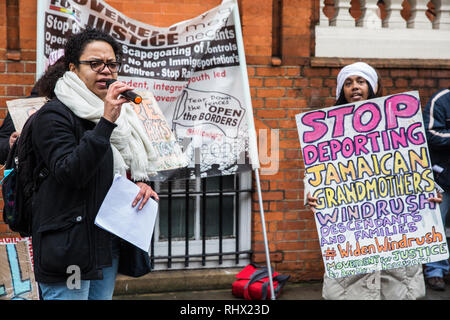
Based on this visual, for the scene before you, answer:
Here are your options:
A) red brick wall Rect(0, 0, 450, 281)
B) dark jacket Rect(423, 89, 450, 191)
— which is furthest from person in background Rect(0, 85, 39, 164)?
dark jacket Rect(423, 89, 450, 191)

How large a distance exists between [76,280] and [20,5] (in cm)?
302

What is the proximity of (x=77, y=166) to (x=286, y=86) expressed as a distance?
10.3 feet

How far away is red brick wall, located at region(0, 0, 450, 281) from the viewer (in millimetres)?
4805

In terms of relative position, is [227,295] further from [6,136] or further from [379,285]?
[6,136]

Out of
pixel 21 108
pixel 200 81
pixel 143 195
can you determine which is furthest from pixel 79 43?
pixel 200 81

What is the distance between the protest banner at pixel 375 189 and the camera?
343 centimetres

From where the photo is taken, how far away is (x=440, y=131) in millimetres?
4652

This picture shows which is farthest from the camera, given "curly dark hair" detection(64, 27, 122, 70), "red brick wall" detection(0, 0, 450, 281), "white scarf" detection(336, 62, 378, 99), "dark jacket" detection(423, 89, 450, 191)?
"red brick wall" detection(0, 0, 450, 281)

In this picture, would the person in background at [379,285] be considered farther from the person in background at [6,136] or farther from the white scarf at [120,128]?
the person in background at [6,136]

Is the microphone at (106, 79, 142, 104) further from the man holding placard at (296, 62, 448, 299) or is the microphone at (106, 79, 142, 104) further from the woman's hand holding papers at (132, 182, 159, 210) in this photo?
the man holding placard at (296, 62, 448, 299)

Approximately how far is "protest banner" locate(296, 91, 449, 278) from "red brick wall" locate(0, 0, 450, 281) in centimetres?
140

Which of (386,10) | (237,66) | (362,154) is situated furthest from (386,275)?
(386,10)

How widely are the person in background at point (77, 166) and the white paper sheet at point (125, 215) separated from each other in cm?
5

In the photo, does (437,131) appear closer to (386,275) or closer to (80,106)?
(386,275)
